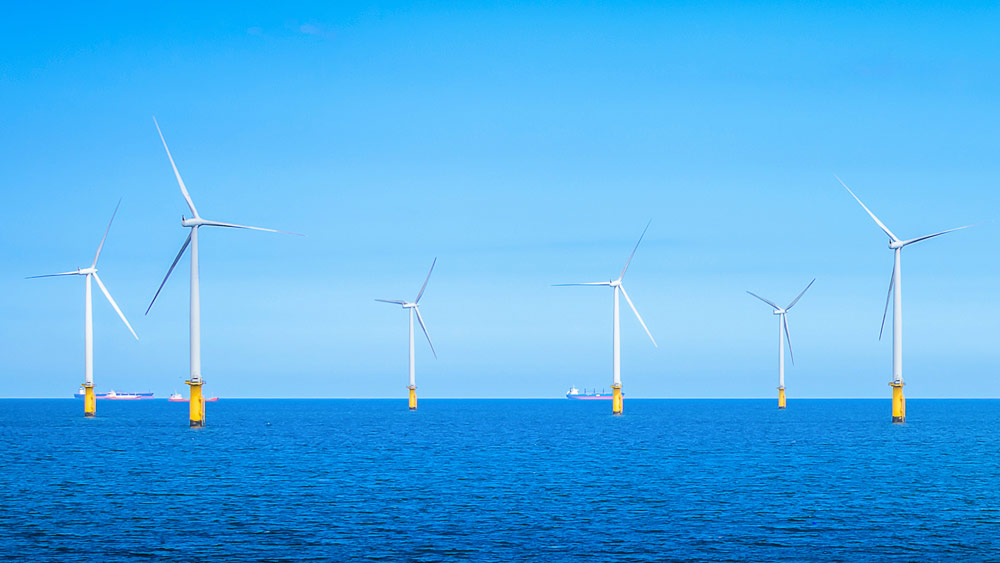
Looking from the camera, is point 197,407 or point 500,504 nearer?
point 500,504

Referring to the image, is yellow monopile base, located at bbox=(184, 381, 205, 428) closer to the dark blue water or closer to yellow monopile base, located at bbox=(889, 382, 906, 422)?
the dark blue water

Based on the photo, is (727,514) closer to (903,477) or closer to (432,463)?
(903,477)

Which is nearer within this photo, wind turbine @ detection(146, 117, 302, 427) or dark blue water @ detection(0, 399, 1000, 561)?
dark blue water @ detection(0, 399, 1000, 561)

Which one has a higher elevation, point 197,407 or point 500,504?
point 500,504

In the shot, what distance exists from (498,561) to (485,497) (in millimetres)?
21378

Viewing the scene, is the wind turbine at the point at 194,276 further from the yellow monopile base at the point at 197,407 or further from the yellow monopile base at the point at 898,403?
the yellow monopile base at the point at 898,403

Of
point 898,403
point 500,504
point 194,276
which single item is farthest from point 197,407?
point 898,403

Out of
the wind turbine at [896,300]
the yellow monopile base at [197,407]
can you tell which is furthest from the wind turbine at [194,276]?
the wind turbine at [896,300]

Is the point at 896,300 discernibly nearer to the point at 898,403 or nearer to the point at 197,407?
the point at 898,403

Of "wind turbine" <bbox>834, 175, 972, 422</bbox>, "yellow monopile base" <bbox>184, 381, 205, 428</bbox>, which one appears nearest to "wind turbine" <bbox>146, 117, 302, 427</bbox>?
"yellow monopile base" <bbox>184, 381, 205, 428</bbox>

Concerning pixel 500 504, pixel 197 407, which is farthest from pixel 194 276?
pixel 500 504

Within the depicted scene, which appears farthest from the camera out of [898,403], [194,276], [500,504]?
[898,403]

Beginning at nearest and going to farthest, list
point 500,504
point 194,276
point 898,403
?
point 500,504, point 194,276, point 898,403

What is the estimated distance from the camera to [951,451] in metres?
107
